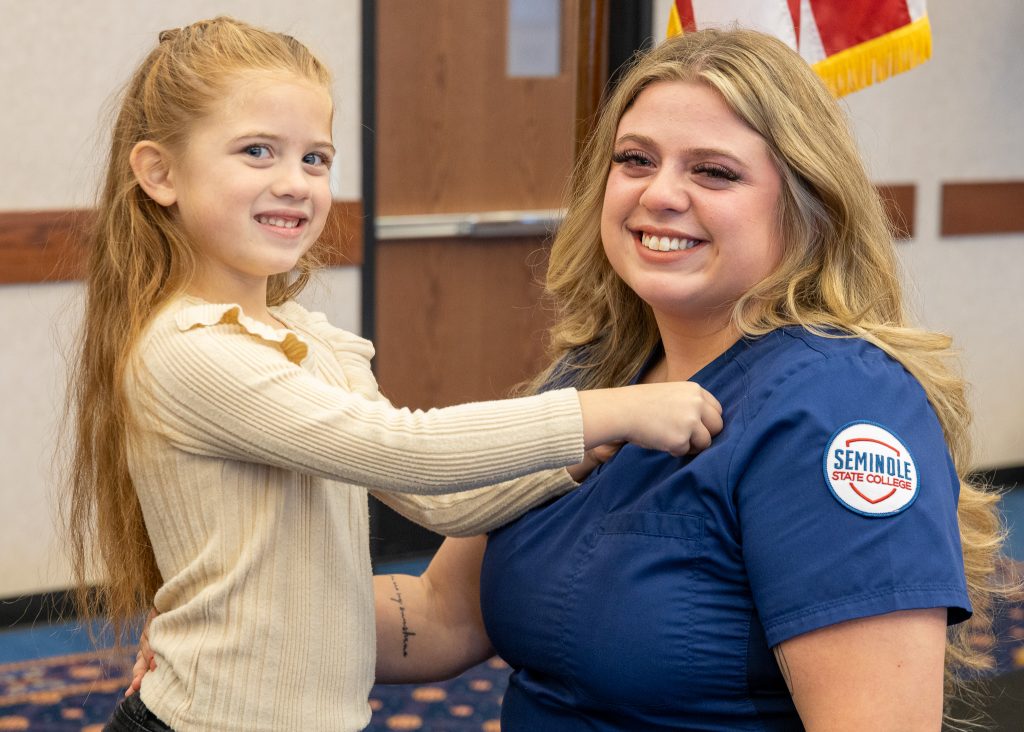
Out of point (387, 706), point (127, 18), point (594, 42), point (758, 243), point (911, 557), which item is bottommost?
point (387, 706)

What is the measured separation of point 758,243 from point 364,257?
2.96 metres

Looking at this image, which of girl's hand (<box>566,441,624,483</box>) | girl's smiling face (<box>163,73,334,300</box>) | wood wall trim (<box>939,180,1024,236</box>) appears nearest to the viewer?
girl's smiling face (<box>163,73,334,300</box>)

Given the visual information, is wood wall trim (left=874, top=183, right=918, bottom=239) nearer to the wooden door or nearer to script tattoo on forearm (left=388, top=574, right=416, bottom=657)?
the wooden door

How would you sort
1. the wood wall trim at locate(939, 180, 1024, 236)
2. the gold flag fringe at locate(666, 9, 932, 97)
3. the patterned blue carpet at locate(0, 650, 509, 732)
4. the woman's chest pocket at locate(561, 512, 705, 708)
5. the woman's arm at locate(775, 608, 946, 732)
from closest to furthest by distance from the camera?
the woman's arm at locate(775, 608, 946, 732), the woman's chest pocket at locate(561, 512, 705, 708), the gold flag fringe at locate(666, 9, 932, 97), the patterned blue carpet at locate(0, 650, 509, 732), the wood wall trim at locate(939, 180, 1024, 236)

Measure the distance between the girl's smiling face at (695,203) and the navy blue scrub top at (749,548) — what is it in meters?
0.09

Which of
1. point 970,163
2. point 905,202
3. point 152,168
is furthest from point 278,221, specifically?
point 970,163

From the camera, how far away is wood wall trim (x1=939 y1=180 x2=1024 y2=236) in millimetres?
5328

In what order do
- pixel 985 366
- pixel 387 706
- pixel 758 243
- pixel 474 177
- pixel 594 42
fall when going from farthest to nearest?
pixel 985 366
pixel 474 177
pixel 387 706
pixel 594 42
pixel 758 243

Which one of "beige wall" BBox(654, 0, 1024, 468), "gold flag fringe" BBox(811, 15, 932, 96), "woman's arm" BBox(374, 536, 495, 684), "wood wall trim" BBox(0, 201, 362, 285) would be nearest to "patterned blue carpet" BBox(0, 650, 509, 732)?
"wood wall trim" BBox(0, 201, 362, 285)

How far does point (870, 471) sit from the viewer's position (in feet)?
4.13

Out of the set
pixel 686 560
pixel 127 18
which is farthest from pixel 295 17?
pixel 686 560

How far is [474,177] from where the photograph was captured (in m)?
4.59

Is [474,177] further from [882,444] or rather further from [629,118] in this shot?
[882,444]

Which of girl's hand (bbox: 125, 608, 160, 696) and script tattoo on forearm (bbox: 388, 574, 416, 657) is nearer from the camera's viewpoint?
girl's hand (bbox: 125, 608, 160, 696)
